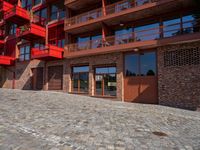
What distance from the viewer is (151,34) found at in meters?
13.7

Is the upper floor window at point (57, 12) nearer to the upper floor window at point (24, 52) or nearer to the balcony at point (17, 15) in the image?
the balcony at point (17, 15)

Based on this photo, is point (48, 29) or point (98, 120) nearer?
point (98, 120)

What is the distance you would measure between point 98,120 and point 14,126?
3.36 m

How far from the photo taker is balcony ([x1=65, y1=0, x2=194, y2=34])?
42.0ft

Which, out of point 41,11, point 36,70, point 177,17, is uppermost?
point 41,11

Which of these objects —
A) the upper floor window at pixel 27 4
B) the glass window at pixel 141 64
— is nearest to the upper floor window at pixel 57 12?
the upper floor window at pixel 27 4

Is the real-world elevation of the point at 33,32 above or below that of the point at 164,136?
above

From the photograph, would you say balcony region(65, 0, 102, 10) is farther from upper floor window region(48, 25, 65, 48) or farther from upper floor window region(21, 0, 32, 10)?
upper floor window region(21, 0, 32, 10)

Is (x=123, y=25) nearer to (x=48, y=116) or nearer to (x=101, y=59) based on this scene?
(x=101, y=59)

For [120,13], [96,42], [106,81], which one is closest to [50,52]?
[96,42]

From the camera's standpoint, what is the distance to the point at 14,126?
5.87 m

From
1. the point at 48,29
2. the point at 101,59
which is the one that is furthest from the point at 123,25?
the point at 48,29

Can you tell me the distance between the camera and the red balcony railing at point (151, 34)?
12406mm

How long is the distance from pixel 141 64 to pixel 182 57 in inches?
131
